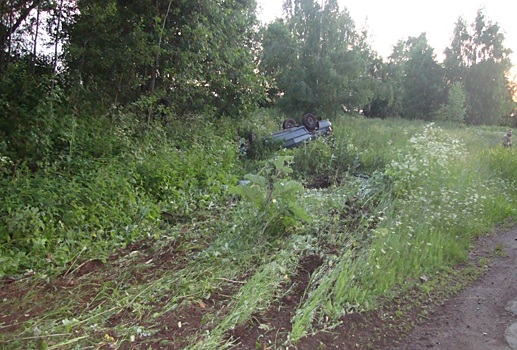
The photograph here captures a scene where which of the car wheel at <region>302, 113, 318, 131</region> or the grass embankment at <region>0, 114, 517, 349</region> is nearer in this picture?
the grass embankment at <region>0, 114, 517, 349</region>

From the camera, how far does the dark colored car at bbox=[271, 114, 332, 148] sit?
10.8 meters

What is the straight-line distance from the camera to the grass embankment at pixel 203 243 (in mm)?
2811

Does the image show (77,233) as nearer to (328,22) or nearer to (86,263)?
(86,263)

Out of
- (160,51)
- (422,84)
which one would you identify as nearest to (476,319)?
(160,51)

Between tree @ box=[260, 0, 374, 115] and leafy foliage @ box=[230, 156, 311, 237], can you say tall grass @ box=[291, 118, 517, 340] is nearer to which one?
leafy foliage @ box=[230, 156, 311, 237]

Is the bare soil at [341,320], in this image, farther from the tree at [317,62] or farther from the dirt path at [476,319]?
the tree at [317,62]

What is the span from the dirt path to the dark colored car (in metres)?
6.78

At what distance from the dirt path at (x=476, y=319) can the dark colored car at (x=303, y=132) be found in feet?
22.3

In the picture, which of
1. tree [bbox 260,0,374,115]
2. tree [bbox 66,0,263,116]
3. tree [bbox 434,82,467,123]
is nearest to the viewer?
tree [bbox 66,0,263,116]

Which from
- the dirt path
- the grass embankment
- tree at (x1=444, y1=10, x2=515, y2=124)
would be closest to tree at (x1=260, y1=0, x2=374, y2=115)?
the grass embankment

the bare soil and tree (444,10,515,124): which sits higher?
tree (444,10,515,124)

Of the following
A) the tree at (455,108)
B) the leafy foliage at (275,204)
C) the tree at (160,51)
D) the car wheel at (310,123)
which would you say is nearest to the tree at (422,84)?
the tree at (455,108)

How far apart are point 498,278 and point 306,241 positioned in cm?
201

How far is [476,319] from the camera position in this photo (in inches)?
131
